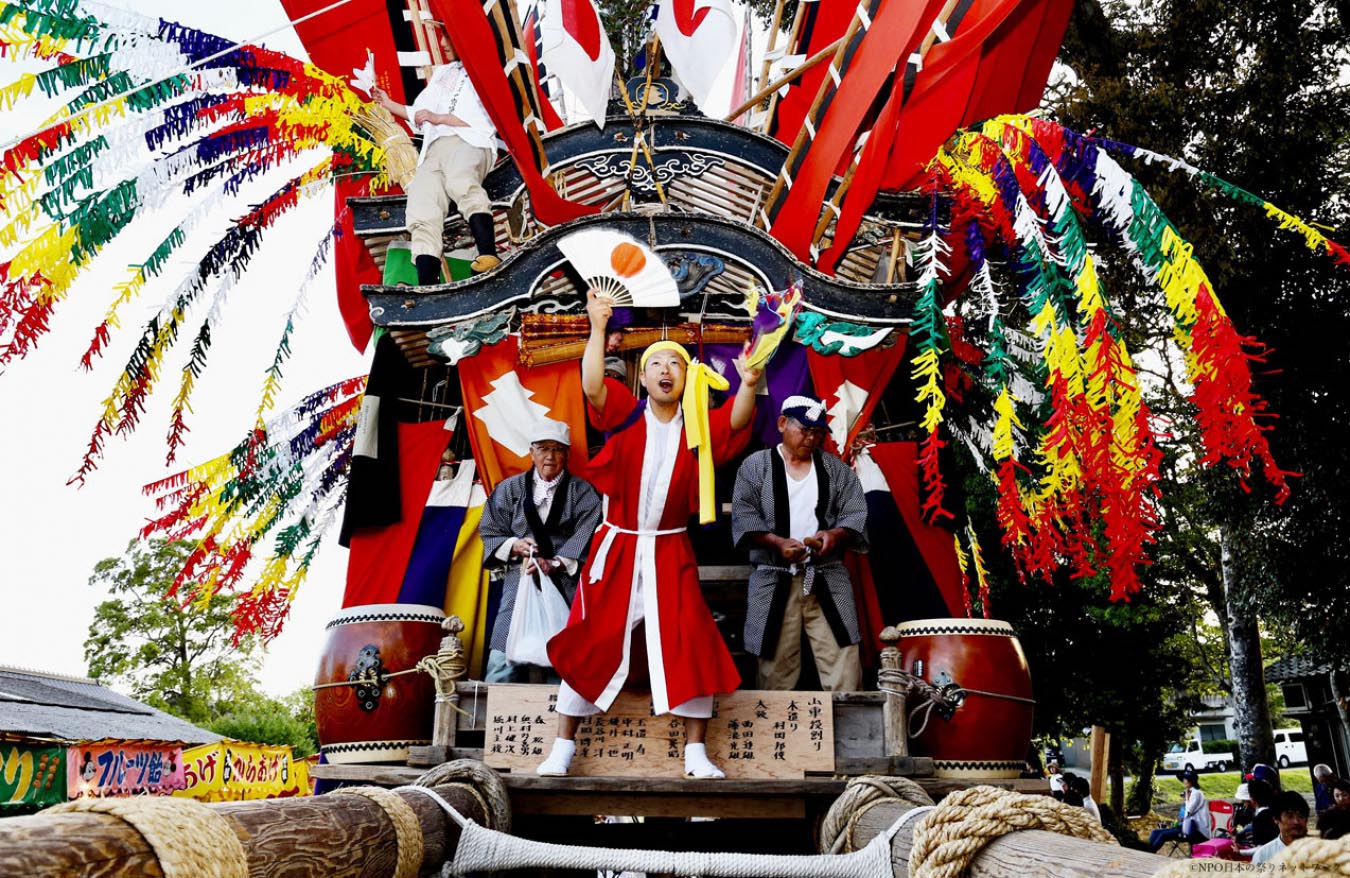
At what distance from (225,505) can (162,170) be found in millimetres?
2748

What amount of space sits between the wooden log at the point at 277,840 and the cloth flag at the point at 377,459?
8.38 feet

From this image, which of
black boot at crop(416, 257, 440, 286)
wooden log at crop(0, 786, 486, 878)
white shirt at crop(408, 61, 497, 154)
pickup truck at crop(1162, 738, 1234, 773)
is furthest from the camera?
pickup truck at crop(1162, 738, 1234, 773)

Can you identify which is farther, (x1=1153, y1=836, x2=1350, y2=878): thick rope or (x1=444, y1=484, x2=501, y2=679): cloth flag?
(x1=444, y1=484, x2=501, y2=679): cloth flag

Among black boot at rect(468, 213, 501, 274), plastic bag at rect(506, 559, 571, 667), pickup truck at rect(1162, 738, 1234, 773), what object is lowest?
pickup truck at rect(1162, 738, 1234, 773)

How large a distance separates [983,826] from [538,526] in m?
3.11

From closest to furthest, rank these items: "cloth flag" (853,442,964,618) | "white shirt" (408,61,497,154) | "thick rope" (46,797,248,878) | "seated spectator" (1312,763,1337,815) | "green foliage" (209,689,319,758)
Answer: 1. "thick rope" (46,797,248,878)
2. "cloth flag" (853,442,964,618)
3. "white shirt" (408,61,497,154)
4. "seated spectator" (1312,763,1337,815)
5. "green foliage" (209,689,319,758)

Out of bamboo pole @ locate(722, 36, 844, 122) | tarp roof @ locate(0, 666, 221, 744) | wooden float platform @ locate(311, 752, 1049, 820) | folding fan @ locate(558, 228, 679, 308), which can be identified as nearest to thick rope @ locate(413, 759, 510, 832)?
wooden float platform @ locate(311, 752, 1049, 820)

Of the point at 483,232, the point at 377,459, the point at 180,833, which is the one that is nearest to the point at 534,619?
the point at 377,459

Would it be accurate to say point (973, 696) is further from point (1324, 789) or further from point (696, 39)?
point (1324, 789)

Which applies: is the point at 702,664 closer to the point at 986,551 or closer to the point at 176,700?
the point at 986,551

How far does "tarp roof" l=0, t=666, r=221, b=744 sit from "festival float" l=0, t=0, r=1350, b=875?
455 centimetres

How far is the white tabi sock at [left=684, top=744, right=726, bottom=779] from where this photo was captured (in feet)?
12.1

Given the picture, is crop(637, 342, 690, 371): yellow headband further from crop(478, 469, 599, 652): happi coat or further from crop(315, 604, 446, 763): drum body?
crop(315, 604, 446, 763): drum body

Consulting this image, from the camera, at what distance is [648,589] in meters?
4.07
